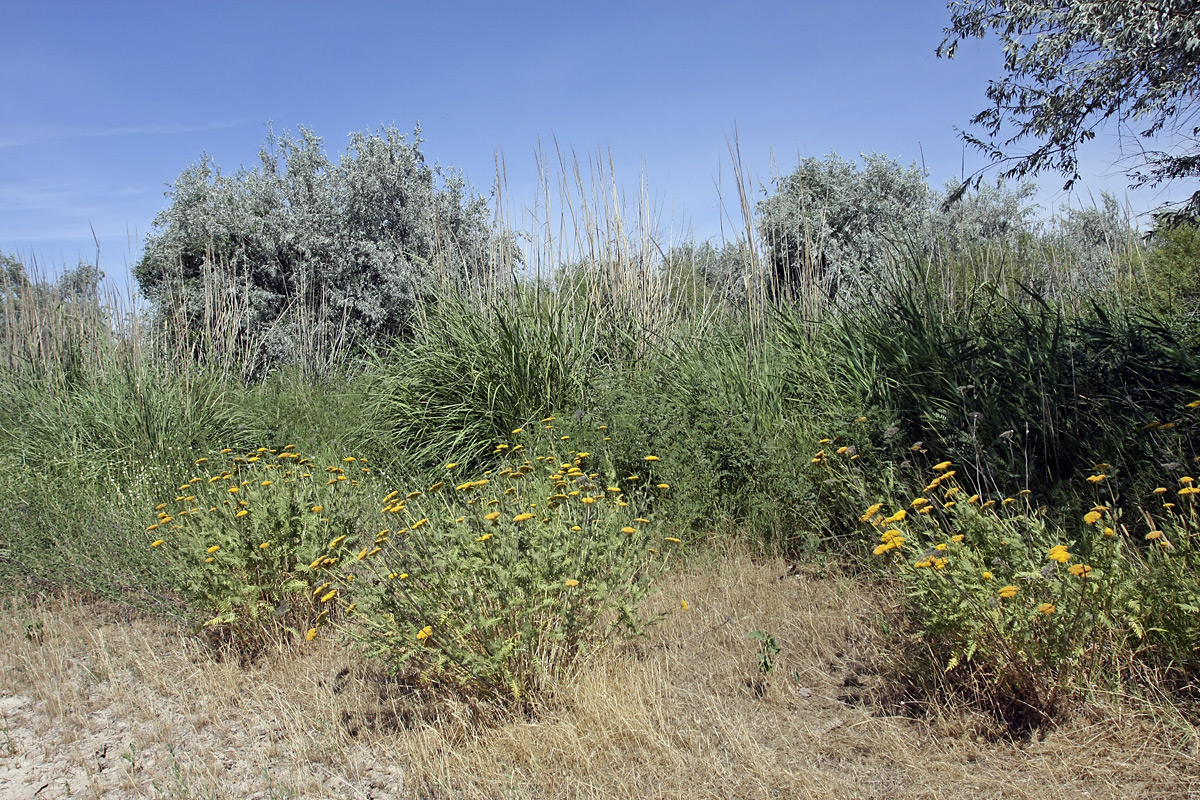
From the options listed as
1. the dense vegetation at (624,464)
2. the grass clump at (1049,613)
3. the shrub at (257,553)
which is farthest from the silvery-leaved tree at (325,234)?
the grass clump at (1049,613)

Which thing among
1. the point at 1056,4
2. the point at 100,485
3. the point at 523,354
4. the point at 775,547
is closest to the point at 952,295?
the point at 775,547

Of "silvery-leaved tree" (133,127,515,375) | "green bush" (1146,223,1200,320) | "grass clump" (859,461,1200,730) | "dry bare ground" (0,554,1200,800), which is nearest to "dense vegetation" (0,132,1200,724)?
"grass clump" (859,461,1200,730)

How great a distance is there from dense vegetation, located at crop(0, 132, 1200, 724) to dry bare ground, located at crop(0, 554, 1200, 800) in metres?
0.19

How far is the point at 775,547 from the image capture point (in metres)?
4.36

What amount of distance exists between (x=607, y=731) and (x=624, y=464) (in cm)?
262

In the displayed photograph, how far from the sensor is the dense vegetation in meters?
2.62

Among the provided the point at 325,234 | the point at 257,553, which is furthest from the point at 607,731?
the point at 325,234

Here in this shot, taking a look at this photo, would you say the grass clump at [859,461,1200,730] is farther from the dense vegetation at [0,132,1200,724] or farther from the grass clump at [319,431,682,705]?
the grass clump at [319,431,682,705]

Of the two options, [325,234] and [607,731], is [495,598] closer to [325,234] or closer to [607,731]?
[607,731]

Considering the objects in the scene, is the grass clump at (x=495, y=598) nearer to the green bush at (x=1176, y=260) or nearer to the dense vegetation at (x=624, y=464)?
the dense vegetation at (x=624, y=464)

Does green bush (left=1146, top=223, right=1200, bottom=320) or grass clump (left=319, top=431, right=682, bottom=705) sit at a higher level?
green bush (left=1146, top=223, right=1200, bottom=320)

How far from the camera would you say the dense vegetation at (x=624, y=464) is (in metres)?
2.62

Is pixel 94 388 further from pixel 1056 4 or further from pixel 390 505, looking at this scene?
pixel 1056 4

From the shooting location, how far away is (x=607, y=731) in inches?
103
